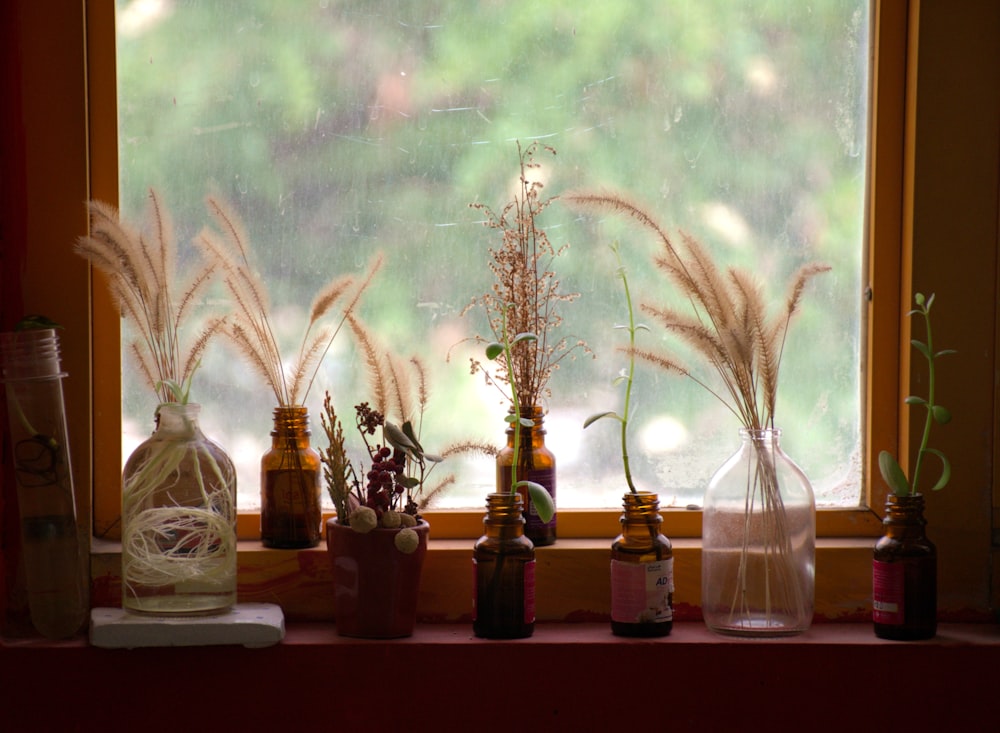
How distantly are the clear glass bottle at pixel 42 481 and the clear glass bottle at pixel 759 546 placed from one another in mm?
848

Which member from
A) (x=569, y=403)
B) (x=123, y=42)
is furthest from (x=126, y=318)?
(x=569, y=403)

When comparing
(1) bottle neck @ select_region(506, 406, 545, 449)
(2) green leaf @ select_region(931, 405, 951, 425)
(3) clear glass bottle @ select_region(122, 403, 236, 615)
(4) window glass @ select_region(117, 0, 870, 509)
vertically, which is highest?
(4) window glass @ select_region(117, 0, 870, 509)

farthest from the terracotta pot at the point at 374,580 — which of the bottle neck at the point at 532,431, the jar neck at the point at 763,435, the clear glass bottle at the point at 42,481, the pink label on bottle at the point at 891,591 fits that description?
the pink label on bottle at the point at 891,591

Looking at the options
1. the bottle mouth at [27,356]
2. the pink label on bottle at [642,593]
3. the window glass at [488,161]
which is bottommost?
the pink label on bottle at [642,593]

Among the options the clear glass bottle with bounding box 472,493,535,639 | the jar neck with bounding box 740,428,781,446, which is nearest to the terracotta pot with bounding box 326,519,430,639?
the clear glass bottle with bounding box 472,493,535,639

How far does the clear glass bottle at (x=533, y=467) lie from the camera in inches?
58.1

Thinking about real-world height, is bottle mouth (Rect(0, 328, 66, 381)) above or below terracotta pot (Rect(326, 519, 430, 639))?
above

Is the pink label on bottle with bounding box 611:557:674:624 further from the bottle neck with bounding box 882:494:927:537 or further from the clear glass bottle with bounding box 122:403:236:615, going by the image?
the clear glass bottle with bounding box 122:403:236:615

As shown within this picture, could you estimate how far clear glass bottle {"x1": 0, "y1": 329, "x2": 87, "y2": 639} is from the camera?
1.36 meters

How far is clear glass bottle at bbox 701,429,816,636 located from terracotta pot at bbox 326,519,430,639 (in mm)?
397

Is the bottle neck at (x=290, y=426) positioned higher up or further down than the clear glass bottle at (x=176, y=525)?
higher up

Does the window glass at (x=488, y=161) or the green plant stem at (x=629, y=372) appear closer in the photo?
the green plant stem at (x=629, y=372)

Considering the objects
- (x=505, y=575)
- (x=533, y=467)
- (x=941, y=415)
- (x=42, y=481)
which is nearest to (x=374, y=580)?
(x=505, y=575)

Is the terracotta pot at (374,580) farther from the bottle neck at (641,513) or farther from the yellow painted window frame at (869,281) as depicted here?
the bottle neck at (641,513)
